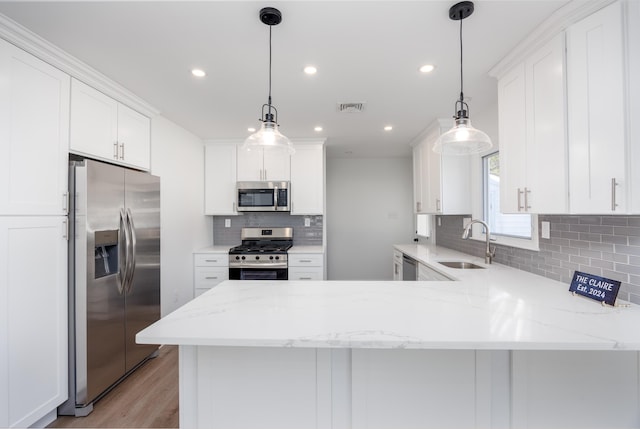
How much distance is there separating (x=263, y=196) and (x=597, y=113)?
330cm

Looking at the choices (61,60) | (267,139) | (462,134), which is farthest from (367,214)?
(61,60)

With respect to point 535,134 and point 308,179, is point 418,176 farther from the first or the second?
point 535,134

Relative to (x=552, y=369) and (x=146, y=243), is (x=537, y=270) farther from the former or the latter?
(x=146, y=243)

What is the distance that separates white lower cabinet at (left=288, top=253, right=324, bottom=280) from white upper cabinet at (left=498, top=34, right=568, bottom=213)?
2.21 m

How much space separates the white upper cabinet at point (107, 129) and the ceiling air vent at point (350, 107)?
1.90 meters

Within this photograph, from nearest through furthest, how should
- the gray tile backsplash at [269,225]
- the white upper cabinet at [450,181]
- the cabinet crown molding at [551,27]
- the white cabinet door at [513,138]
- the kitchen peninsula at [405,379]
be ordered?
the kitchen peninsula at [405,379] → the cabinet crown molding at [551,27] → the white cabinet door at [513,138] → the white upper cabinet at [450,181] → the gray tile backsplash at [269,225]

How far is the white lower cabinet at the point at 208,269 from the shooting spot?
358 centimetres

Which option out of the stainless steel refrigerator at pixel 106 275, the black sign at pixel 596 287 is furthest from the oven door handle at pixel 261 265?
the black sign at pixel 596 287

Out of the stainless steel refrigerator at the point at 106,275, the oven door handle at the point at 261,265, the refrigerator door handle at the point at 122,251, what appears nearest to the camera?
the stainless steel refrigerator at the point at 106,275

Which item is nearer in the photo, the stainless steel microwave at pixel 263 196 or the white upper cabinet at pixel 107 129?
the white upper cabinet at pixel 107 129

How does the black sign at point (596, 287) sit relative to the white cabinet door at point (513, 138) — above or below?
below

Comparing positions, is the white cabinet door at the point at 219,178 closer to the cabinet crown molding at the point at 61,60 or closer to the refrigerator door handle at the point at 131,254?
the cabinet crown molding at the point at 61,60

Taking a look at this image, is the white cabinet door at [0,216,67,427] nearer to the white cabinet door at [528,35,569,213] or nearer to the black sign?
the white cabinet door at [528,35,569,213]

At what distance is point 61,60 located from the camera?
1.84m
